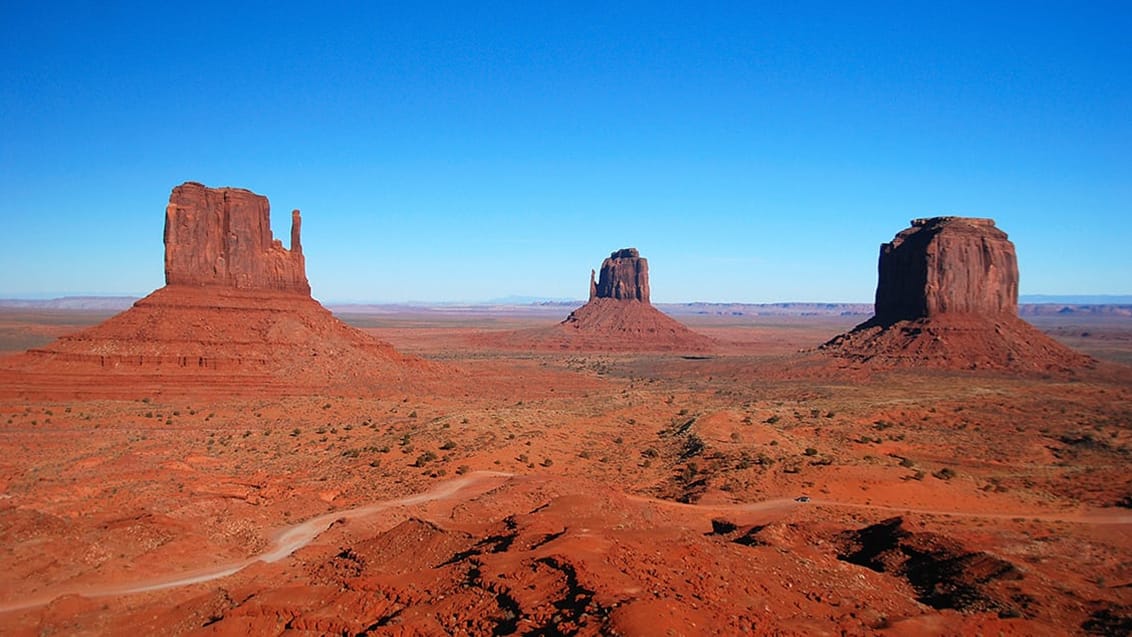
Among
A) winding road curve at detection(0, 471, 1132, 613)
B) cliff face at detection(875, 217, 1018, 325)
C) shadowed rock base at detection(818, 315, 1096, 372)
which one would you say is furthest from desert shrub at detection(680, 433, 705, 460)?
cliff face at detection(875, 217, 1018, 325)

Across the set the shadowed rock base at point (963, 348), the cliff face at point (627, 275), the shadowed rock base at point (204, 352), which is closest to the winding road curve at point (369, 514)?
the shadowed rock base at point (204, 352)

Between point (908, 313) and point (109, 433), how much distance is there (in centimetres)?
7332

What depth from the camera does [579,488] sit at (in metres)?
25.4

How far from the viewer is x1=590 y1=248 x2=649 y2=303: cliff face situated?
134375 millimetres

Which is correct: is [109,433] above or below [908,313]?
below

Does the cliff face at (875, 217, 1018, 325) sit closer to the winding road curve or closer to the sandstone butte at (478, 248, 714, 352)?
the sandstone butte at (478, 248, 714, 352)

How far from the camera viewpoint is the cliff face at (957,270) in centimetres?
7219

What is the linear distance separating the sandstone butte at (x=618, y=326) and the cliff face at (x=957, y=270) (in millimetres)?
44444

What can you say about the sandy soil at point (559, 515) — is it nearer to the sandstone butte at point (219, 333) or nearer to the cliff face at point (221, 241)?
the sandstone butte at point (219, 333)

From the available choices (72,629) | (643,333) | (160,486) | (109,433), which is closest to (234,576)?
(72,629)

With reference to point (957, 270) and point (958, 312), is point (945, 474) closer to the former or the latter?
point (957, 270)

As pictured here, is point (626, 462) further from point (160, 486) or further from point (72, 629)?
point (72, 629)

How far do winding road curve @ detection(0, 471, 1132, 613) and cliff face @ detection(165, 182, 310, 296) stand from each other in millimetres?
36255

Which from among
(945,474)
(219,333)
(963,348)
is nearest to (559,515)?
(945,474)
